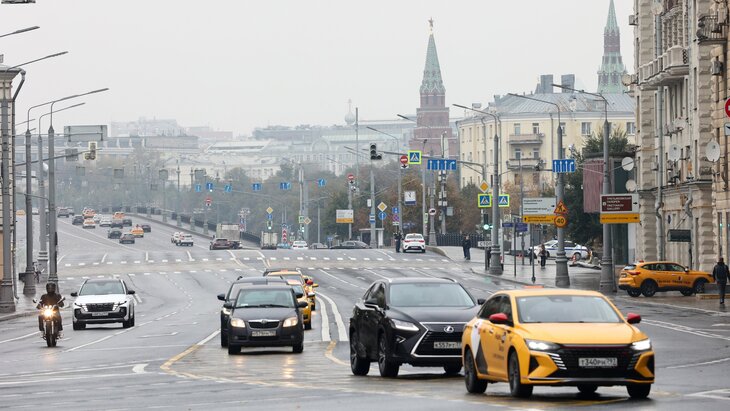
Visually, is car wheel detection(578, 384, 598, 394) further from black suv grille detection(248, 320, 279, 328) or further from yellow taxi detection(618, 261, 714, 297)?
yellow taxi detection(618, 261, 714, 297)

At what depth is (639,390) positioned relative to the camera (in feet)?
62.2

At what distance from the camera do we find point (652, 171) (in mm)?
83375

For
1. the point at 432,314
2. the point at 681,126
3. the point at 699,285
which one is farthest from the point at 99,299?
the point at 681,126

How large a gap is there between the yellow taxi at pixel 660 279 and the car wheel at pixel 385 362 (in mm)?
38198

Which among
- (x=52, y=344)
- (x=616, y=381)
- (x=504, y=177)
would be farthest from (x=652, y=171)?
(x=504, y=177)

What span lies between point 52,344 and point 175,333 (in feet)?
18.5

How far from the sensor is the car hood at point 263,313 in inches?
→ 1240

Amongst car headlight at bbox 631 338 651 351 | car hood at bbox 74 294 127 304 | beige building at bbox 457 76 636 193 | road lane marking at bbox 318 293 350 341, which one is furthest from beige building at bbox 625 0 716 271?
beige building at bbox 457 76 636 193

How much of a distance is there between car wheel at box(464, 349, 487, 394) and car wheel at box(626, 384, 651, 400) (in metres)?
2.09

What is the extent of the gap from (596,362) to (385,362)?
5845 mm

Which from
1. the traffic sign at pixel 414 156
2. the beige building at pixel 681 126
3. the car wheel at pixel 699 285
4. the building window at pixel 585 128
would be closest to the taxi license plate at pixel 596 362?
the beige building at pixel 681 126

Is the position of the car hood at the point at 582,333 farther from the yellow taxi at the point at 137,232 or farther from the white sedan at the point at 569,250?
the yellow taxi at the point at 137,232

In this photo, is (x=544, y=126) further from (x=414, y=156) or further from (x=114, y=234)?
(x=414, y=156)

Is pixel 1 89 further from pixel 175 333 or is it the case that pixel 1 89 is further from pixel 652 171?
pixel 175 333
